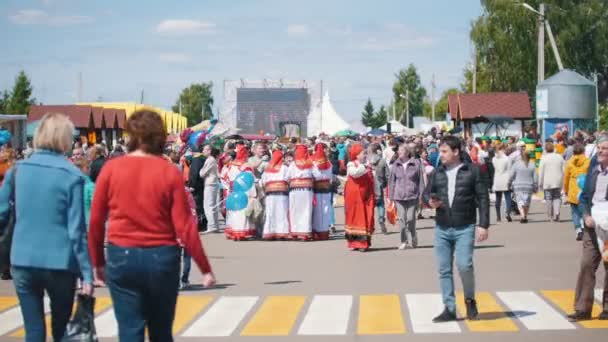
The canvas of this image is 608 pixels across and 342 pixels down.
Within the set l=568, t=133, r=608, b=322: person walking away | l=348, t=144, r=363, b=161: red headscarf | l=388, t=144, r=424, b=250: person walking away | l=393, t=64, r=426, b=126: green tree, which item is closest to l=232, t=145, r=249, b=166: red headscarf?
l=388, t=144, r=424, b=250: person walking away

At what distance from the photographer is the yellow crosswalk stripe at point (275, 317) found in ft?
35.8

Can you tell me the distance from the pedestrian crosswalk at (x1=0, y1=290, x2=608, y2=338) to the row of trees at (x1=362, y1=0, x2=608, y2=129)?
66.2m

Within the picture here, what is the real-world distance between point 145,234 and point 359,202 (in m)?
12.9

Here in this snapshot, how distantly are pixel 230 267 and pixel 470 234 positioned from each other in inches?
254

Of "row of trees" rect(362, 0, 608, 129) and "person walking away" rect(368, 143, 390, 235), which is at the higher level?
"row of trees" rect(362, 0, 608, 129)

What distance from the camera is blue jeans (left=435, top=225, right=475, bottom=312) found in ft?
37.1

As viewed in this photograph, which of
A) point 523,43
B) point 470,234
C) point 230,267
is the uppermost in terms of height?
point 523,43

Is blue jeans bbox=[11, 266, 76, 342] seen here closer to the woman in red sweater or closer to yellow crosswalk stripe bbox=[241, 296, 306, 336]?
the woman in red sweater

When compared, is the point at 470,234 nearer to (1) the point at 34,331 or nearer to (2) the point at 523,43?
(1) the point at 34,331

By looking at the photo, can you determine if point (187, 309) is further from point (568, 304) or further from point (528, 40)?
point (528, 40)

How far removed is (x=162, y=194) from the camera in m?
6.52

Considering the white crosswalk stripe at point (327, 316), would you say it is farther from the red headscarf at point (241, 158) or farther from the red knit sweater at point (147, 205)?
the red headscarf at point (241, 158)

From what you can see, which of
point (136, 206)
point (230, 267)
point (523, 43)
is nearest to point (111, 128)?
point (523, 43)

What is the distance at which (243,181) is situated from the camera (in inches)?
849
